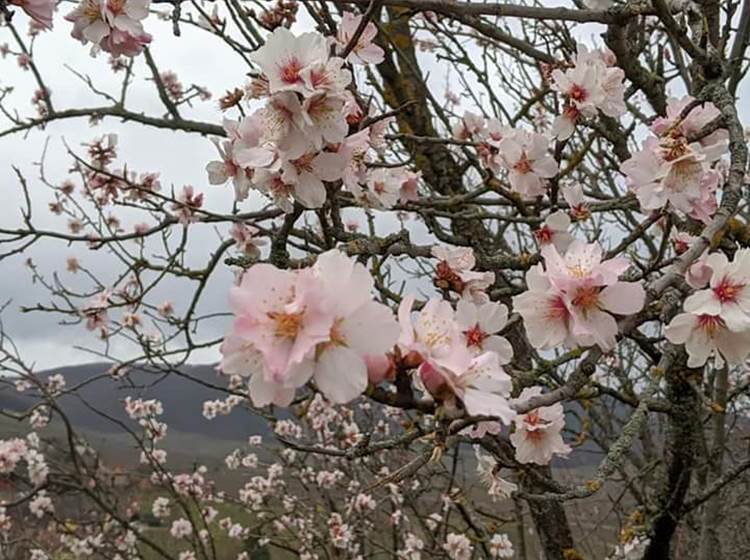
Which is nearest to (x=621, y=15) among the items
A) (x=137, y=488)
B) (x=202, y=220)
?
(x=202, y=220)

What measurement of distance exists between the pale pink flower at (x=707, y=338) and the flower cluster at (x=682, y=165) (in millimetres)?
341

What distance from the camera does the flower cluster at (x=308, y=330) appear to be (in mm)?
784

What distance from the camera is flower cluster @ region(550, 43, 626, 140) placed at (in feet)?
7.11

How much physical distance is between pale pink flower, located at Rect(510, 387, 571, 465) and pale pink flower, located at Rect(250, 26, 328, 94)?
818mm

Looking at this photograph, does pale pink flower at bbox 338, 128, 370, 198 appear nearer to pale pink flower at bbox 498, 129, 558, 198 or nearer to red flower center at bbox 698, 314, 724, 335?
pale pink flower at bbox 498, 129, 558, 198

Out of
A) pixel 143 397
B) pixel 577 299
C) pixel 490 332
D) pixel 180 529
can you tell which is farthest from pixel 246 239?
pixel 180 529

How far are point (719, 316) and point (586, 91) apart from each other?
1.14 metres

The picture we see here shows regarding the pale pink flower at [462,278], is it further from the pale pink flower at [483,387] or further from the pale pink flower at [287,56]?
the pale pink flower at [483,387]

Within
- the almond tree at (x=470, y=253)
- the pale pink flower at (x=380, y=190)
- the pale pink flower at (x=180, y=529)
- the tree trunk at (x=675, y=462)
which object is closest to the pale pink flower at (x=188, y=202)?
the almond tree at (x=470, y=253)

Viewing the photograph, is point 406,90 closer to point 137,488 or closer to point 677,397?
point 677,397

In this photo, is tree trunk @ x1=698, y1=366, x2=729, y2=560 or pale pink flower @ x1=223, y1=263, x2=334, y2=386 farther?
tree trunk @ x1=698, y1=366, x2=729, y2=560

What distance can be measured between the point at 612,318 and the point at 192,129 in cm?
304

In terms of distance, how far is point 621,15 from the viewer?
1688 mm

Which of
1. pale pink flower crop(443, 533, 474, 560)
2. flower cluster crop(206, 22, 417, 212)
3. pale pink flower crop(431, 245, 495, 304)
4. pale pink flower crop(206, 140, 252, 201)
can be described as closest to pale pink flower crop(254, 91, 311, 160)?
flower cluster crop(206, 22, 417, 212)
